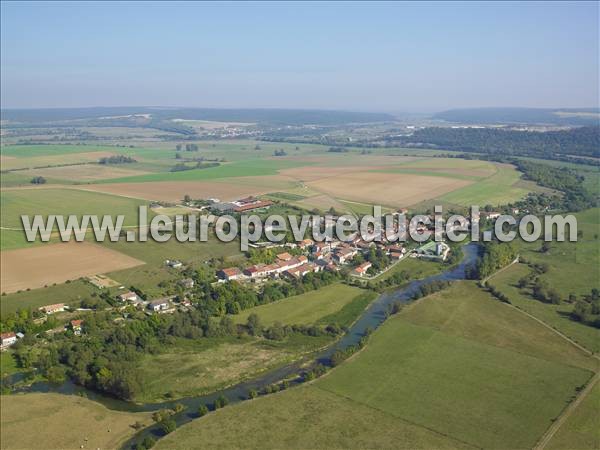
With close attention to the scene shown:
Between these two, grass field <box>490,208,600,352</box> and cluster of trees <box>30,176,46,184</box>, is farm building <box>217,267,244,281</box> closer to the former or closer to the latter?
grass field <box>490,208,600,352</box>

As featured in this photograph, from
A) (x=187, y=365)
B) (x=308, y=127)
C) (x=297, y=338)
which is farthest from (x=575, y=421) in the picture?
Answer: (x=308, y=127)

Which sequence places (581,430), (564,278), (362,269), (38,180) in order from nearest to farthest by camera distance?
(581,430), (564,278), (362,269), (38,180)

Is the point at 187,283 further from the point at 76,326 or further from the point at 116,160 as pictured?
the point at 116,160

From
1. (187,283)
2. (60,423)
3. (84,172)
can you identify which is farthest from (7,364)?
(84,172)

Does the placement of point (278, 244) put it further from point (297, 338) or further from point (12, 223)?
point (12, 223)

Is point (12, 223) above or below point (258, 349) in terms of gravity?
above

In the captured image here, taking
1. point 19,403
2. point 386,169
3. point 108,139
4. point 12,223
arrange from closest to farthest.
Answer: point 19,403 → point 12,223 → point 386,169 → point 108,139

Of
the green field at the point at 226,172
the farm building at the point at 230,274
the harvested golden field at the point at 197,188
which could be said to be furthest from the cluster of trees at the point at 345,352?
the green field at the point at 226,172

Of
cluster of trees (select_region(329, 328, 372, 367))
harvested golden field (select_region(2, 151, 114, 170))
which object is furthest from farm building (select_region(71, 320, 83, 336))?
harvested golden field (select_region(2, 151, 114, 170))
